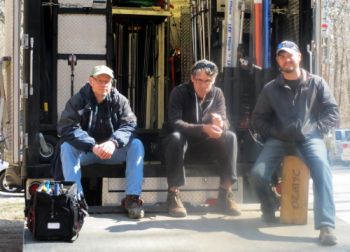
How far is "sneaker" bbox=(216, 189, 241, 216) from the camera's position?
5.56m

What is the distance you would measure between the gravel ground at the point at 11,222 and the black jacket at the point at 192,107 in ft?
7.46

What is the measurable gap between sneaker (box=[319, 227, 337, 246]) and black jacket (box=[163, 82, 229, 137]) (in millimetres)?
1346

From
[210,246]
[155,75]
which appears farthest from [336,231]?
[155,75]

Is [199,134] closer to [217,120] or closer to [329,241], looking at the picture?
[217,120]

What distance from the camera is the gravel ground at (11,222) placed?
715 cm

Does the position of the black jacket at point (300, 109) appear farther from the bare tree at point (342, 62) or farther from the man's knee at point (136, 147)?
the bare tree at point (342, 62)

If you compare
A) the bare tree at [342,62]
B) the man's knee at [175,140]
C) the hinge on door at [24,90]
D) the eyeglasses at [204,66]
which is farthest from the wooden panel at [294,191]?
the bare tree at [342,62]

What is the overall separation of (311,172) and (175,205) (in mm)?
1084

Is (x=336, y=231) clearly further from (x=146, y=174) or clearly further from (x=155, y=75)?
(x=155, y=75)

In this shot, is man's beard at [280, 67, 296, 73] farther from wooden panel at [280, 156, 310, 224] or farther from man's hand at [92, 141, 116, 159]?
man's hand at [92, 141, 116, 159]

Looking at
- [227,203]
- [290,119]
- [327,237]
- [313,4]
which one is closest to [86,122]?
[227,203]

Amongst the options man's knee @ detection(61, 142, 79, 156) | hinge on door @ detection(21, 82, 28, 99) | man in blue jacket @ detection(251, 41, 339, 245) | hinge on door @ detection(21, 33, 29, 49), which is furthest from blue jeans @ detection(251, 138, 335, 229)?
hinge on door @ detection(21, 33, 29, 49)

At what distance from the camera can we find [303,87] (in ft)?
17.5

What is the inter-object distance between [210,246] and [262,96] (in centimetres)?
143
